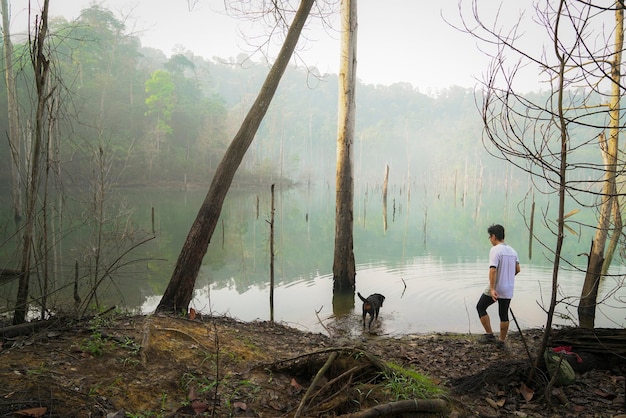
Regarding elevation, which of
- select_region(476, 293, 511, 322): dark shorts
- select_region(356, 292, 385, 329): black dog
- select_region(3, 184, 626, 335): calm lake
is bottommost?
select_region(3, 184, 626, 335): calm lake

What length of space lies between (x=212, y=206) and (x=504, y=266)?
4227mm

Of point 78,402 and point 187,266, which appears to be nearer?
point 78,402

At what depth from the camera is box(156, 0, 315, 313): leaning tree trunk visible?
5707 millimetres

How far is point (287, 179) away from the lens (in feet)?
217

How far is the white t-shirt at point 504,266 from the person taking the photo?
535cm

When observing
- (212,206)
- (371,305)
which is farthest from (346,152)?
(212,206)

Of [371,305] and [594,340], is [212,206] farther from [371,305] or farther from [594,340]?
[594,340]

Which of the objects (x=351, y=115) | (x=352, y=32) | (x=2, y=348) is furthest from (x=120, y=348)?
(x=352, y=32)

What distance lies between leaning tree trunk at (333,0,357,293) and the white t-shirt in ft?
14.0

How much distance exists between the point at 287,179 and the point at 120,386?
63.6 meters

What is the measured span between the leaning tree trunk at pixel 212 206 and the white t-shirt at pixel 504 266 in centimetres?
394

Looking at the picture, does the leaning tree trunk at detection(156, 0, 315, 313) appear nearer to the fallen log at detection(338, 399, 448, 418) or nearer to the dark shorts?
the fallen log at detection(338, 399, 448, 418)

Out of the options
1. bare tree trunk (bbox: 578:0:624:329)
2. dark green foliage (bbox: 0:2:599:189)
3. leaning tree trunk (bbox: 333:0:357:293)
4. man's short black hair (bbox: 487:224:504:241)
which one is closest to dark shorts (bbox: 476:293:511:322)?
man's short black hair (bbox: 487:224:504:241)

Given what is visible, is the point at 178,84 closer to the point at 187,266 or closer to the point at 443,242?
the point at 443,242
